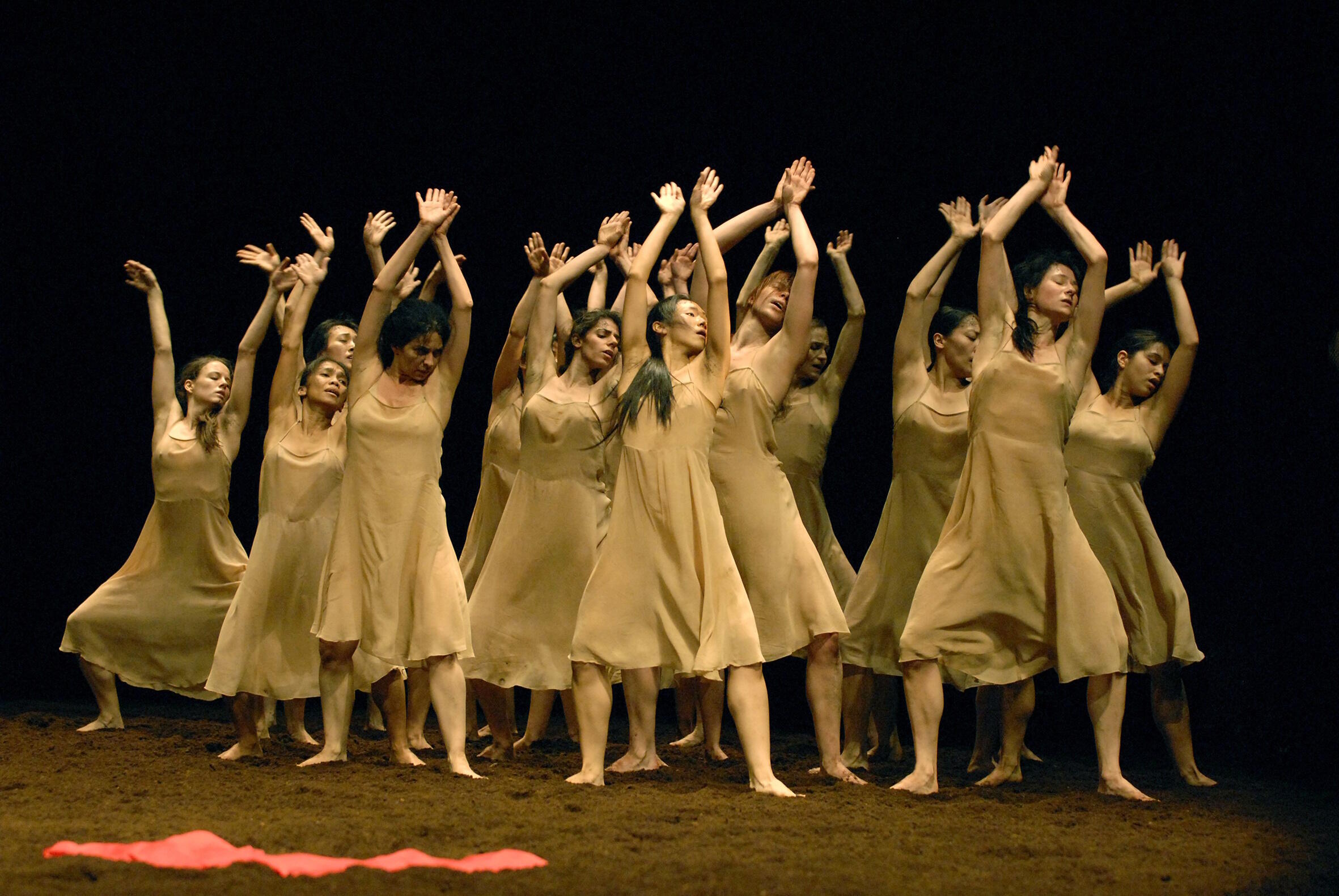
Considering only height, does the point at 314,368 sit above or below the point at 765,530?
above

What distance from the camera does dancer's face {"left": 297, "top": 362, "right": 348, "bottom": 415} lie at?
5203 mm

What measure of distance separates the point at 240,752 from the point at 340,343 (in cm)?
166

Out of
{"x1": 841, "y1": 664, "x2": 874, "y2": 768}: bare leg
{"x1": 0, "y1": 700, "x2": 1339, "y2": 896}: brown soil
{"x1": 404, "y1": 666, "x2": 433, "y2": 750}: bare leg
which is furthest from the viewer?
{"x1": 404, "y1": 666, "x2": 433, "y2": 750}: bare leg

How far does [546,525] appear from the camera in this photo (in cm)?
504

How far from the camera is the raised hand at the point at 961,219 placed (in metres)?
4.93

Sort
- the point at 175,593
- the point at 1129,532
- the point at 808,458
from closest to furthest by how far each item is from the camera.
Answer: the point at 1129,532, the point at 808,458, the point at 175,593

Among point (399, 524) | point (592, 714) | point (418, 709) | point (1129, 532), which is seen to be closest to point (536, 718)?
point (418, 709)

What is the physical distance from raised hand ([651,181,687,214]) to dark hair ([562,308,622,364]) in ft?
1.87

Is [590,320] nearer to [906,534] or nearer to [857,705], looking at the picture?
[906,534]

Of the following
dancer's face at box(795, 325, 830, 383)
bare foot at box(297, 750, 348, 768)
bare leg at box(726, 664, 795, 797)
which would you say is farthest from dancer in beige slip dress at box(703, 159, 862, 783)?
bare foot at box(297, 750, 348, 768)

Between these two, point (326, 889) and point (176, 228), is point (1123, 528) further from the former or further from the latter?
Result: point (176, 228)

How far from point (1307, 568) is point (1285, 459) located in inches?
19.0

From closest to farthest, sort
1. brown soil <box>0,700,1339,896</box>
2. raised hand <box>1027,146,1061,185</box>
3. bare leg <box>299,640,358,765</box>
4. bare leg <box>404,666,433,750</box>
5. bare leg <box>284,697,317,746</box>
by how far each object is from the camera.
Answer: brown soil <box>0,700,1339,896</box>, raised hand <box>1027,146,1061,185</box>, bare leg <box>299,640,358,765</box>, bare leg <box>404,666,433,750</box>, bare leg <box>284,697,317,746</box>

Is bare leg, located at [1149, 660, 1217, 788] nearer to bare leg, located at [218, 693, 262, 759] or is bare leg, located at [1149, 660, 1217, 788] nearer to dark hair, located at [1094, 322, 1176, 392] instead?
dark hair, located at [1094, 322, 1176, 392]
